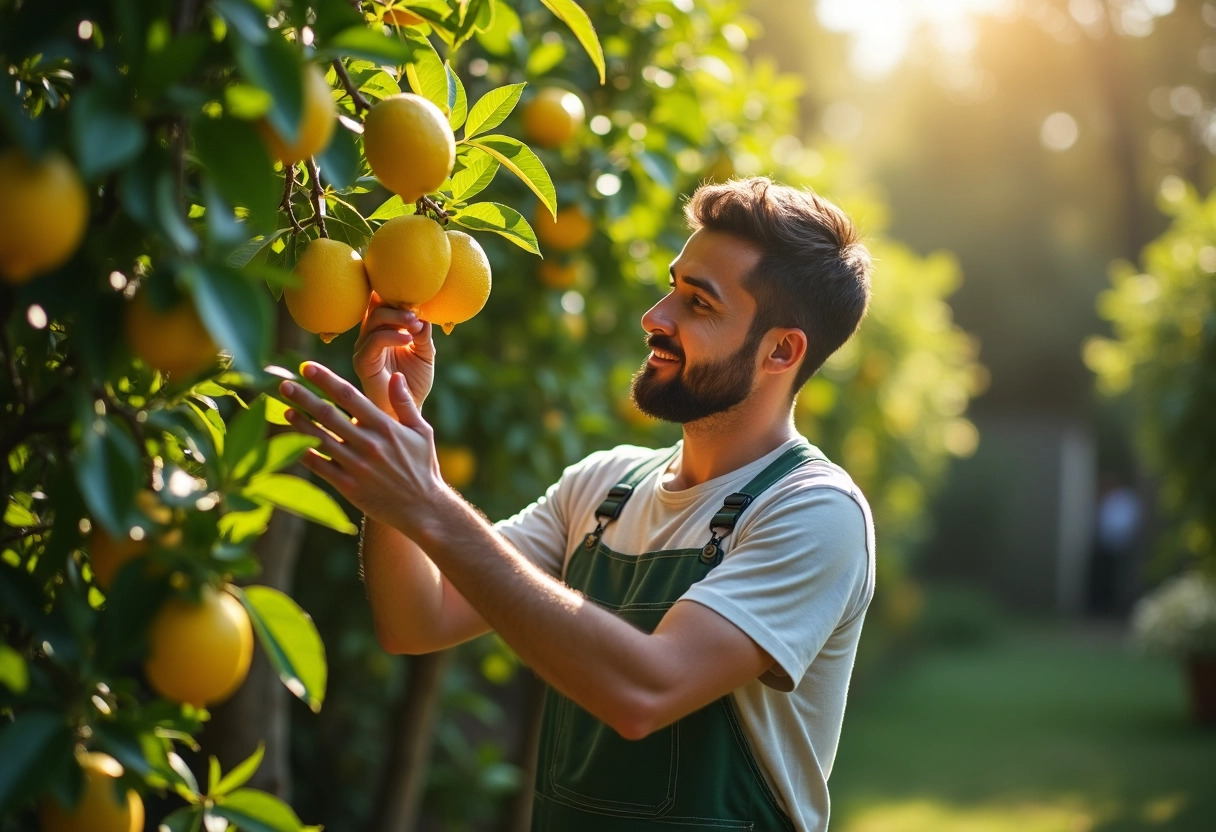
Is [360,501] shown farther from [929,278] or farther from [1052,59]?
[1052,59]

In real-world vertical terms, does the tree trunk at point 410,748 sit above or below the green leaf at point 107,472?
below

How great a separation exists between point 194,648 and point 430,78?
0.60 m

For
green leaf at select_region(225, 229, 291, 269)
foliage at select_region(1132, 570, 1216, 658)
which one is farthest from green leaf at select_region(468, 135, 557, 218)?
foliage at select_region(1132, 570, 1216, 658)

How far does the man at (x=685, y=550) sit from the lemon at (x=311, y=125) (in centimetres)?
28

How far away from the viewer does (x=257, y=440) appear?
0.83m

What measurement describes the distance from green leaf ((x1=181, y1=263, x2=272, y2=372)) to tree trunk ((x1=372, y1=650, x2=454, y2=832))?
224cm

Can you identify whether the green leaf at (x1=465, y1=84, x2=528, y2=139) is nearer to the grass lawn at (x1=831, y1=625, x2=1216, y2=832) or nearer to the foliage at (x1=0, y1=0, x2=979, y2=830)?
the foliage at (x1=0, y1=0, x2=979, y2=830)

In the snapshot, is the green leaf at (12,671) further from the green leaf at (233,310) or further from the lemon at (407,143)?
the lemon at (407,143)

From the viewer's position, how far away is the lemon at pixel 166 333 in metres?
0.74

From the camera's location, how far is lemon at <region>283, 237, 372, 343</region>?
105 centimetres

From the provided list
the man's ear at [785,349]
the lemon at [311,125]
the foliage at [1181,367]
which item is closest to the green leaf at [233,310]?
the lemon at [311,125]

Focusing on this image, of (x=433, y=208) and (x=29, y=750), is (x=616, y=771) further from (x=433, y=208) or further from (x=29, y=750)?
(x=29, y=750)

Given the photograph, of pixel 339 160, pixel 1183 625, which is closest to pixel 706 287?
pixel 339 160

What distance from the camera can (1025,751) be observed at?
21.3ft
